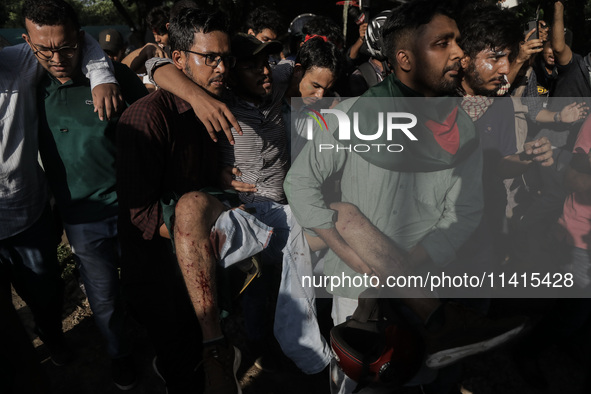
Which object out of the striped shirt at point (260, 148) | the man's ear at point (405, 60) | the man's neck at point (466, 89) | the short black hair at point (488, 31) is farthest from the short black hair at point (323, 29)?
the man's ear at point (405, 60)

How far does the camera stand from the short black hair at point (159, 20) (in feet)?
16.3

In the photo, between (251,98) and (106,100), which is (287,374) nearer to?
(251,98)

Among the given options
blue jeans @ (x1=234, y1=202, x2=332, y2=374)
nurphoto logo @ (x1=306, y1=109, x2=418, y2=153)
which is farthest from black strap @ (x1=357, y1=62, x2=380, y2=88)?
blue jeans @ (x1=234, y1=202, x2=332, y2=374)

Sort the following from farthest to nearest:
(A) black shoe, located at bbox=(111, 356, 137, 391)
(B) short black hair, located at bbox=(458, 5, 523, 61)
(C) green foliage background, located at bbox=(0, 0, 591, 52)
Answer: (C) green foliage background, located at bbox=(0, 0, 591, 52) → (A) black shoe, located at bbox=(111, 356, 137, 391) → (B) short black hair, located at bbox=(458, 5, 523, 61)

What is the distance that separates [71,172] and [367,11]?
4.68 metres

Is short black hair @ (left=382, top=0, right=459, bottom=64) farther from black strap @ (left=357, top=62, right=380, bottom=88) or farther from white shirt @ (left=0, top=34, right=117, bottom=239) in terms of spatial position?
black strap @ (left=357, top=62, right=380, bottom=88)

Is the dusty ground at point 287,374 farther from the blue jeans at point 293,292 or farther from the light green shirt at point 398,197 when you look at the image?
the light green shirt at point 398,197

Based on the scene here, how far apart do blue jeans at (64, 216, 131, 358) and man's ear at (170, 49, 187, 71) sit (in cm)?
121

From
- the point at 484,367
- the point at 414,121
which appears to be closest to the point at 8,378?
the point at 414,121

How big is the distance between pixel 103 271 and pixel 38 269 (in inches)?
18.4

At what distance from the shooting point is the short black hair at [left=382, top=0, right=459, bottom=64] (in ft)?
6.97

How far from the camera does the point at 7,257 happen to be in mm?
2770

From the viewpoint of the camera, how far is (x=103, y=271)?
2871 millimetres

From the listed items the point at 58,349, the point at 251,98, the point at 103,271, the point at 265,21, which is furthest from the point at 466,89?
the point at 58,349
